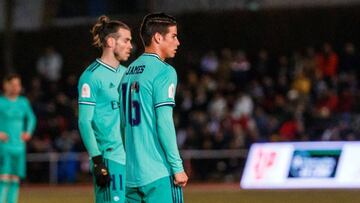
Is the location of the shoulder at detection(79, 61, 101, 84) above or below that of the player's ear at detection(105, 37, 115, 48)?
below

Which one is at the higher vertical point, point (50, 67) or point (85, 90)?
point (50, 67)

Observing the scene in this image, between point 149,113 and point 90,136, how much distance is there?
163cm

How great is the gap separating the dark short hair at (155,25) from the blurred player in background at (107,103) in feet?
5.29

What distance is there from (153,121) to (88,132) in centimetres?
163

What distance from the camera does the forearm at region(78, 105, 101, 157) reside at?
924cm

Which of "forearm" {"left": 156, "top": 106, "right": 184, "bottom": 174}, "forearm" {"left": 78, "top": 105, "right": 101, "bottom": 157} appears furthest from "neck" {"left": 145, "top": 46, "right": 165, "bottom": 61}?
"forearm" {"left": 78, "top": 105, "right": 101, "bottom": 157}

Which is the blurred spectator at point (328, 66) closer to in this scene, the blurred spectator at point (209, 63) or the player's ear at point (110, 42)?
the blurred spectator at point (209, 63)

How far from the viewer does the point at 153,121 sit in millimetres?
7762

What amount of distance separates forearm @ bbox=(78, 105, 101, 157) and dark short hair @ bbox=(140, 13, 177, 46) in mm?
1624

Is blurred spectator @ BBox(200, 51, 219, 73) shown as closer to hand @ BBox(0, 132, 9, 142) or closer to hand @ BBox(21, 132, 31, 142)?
hand @ BBox(21, 132, 31, 142)

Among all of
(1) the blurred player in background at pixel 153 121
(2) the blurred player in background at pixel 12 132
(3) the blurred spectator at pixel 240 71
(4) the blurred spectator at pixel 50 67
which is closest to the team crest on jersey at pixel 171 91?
(1) the blurred player in background at pixel 153 121

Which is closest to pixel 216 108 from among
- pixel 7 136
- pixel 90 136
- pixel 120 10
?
pixel 120 10

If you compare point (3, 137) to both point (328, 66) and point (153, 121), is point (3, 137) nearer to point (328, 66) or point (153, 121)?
point (153, 121)

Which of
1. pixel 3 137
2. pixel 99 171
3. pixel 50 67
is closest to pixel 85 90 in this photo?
pixel 99 171
